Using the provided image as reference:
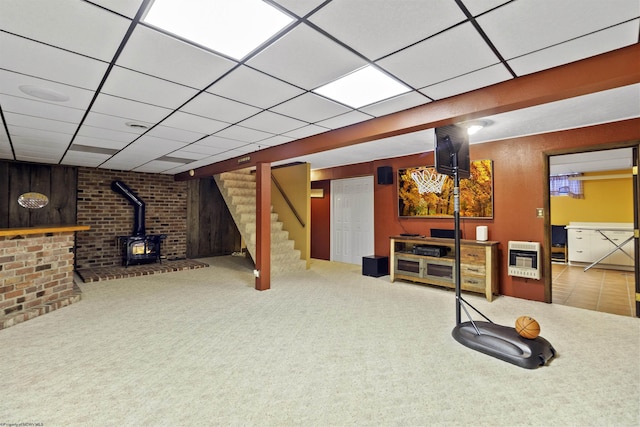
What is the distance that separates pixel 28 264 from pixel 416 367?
4.56m

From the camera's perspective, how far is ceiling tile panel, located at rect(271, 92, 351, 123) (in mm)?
2789

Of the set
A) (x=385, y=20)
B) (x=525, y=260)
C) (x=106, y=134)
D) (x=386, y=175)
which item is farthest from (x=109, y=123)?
(x=525, y=260)

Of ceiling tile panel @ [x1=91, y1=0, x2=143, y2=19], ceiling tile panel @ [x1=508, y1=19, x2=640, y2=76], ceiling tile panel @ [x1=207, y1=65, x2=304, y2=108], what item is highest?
ceiling tile panel @ [x1=207, y1=65, x2=304, y2=108]

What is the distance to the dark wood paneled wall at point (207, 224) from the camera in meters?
8.35

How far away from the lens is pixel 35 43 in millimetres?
1862

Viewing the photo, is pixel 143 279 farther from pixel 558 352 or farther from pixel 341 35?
pixel 558 352

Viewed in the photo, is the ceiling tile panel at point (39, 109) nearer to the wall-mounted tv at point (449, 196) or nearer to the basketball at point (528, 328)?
the basketball at point (528, 328)

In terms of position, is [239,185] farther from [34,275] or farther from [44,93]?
[44,93]

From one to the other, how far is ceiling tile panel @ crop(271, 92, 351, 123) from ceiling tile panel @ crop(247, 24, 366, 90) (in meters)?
0.32

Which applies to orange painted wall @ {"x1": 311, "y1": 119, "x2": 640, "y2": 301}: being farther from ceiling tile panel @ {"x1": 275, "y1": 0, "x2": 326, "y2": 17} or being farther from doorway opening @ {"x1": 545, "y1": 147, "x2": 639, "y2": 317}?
ceiling tile panel @ {"x1": 275, "y1": 0, "x2": 326, "y2": 17}

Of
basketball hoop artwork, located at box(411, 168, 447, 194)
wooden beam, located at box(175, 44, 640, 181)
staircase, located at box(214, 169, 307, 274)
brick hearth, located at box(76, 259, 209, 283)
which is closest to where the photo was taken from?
wooden beam, located at box(175, 44, 640, 181)

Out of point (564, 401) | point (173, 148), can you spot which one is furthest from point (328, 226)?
point (564, 401)

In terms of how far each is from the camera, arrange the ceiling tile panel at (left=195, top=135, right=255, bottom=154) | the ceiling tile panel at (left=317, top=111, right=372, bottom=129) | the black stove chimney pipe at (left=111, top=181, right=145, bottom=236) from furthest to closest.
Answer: the black stove chimney pipe at (left=111, top=181, right=145, bottom=236) → the ceiling tile panel at (left=195, top=135, right=255, bottom=154) → the ceiling tile panel at (left=317, top=111, right=372, bottom=129)

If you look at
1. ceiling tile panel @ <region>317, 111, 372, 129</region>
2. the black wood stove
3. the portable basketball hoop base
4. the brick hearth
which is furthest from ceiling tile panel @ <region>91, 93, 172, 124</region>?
the black wood stove
